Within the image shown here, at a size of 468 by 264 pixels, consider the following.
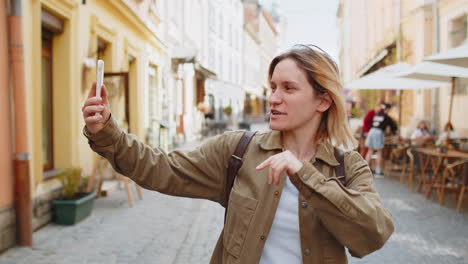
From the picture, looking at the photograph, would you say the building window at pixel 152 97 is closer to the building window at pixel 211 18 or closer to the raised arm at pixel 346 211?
the raised arm at pixel 346 211

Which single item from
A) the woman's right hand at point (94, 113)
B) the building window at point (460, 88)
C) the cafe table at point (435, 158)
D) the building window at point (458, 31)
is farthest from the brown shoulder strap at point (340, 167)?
the building window at point (458, 31)

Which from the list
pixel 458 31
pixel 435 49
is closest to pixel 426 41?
pixel 435 49

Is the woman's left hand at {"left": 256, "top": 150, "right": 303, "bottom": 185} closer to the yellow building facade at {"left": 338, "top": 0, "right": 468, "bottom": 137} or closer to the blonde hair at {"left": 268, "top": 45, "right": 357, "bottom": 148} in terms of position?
the blonde hair at {"left": 268, "top": 45, "right": 357, "bottom": 148}

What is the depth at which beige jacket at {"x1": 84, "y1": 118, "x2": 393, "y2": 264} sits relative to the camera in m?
1.52

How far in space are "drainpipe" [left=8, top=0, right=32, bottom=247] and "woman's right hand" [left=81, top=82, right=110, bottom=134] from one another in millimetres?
3813

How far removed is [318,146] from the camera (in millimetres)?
1865

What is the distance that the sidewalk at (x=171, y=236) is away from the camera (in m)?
4.80

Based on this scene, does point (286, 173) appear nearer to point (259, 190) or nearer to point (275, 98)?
point (259, 190)

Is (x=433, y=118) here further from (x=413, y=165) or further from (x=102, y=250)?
(x=102, y=250)

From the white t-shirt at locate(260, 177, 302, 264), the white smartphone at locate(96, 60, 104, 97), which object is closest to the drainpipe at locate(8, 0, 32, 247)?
the white smartphone at locate(96, 60, 104, 97)

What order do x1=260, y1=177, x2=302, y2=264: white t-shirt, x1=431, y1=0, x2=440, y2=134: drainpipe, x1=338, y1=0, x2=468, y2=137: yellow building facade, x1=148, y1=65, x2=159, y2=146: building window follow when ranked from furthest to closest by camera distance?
1. x1=431, y1=0, x2=440, y2=134: drainpipe
2. x1=148, y1=65, x2=159, y2=146: building window
3. x1=338, y1=0, x2=468, y2=137: yellow building facade
4. x1=260, y1=177, x2=302, y2=264: white t-shirt

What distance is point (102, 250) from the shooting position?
16.4 feet

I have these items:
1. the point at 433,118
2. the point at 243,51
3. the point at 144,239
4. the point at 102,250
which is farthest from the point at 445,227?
the point at 243,51

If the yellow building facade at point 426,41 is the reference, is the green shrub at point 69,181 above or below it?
below
